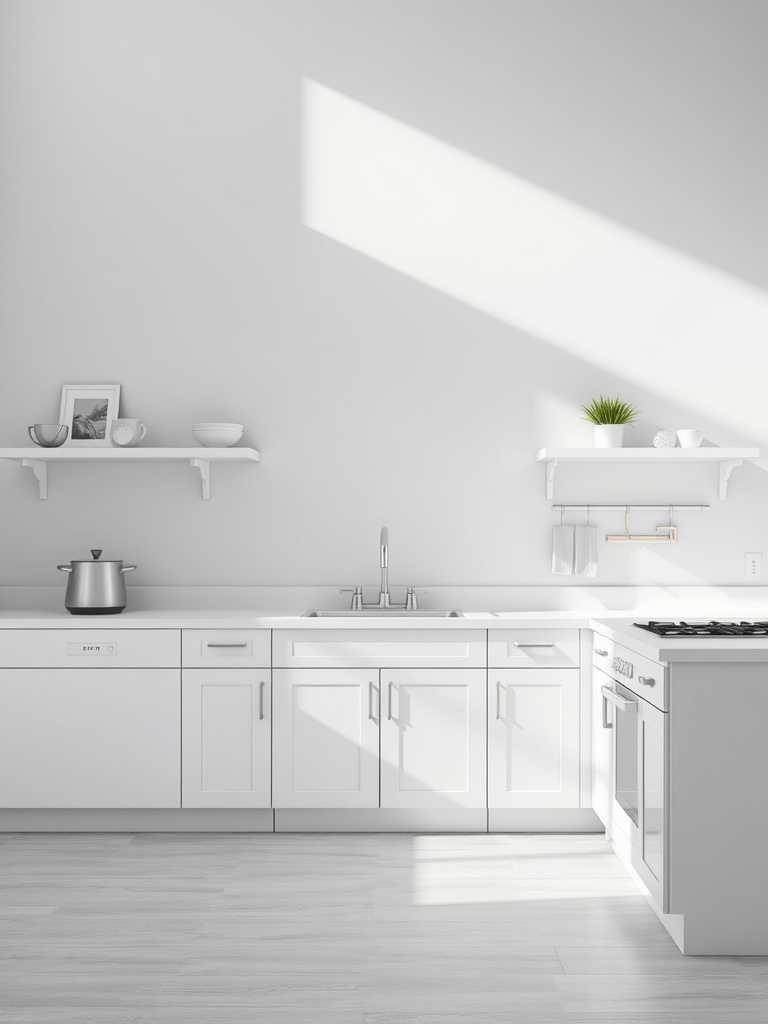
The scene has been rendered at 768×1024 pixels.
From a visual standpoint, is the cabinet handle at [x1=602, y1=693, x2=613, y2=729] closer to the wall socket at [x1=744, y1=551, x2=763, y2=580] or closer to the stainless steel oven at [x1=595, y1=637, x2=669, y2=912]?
the stainless steel oven at [x1=595, y1=637, x2=669, y2=912]

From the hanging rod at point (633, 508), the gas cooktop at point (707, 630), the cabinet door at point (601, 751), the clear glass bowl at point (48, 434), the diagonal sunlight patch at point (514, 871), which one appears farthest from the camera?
the hanging rod at point (633, 508)

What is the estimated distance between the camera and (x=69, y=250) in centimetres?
378

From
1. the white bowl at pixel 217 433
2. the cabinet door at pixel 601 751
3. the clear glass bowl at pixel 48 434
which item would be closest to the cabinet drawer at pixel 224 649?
the white bowl at pixel 217 433

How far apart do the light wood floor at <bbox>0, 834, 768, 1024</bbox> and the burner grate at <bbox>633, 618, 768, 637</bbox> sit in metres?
0.80

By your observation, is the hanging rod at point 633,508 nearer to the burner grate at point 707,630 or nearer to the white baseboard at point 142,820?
the burner grate at point 707,630

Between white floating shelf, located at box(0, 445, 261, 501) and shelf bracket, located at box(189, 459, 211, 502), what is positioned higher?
white floating shelf, located at box(0, 445, 261, 501)

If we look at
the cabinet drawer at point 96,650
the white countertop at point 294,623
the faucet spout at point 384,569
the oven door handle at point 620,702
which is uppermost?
the faucet spout at point 384,569

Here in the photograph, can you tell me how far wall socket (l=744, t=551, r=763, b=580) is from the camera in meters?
3.70

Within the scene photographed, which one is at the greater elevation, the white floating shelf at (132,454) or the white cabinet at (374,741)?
the white floating shelf at (132,454)

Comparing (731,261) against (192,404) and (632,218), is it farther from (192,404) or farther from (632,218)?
(192,404)

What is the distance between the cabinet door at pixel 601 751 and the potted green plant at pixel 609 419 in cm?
92

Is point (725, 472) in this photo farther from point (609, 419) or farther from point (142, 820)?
point (142, 820)

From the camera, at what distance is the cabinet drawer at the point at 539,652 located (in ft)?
10.6

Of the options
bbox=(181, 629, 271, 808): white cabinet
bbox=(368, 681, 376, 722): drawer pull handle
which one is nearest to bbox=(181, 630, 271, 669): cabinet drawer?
bbox=(181, 629, 271, 808): white cabinet
